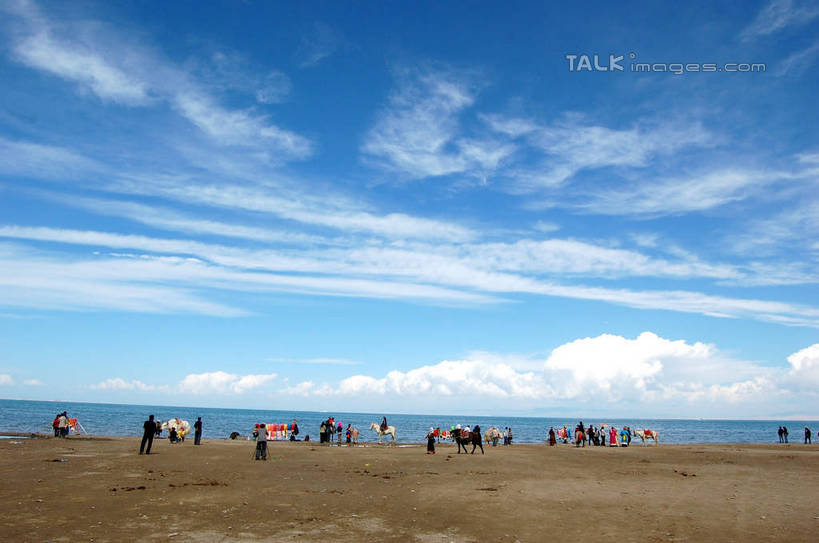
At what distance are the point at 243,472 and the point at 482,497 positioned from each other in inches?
431

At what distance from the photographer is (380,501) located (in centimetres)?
1678

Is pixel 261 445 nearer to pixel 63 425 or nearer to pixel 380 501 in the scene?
pixel 380 501

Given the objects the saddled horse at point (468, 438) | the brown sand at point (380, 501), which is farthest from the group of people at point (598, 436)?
the brown sand at point (380, 501)

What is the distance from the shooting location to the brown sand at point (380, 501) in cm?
1269

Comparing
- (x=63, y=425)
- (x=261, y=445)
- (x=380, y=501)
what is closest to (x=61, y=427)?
(x=63, y=425)

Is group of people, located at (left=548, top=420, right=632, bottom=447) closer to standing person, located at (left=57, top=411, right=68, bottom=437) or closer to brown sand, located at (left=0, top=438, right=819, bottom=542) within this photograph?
brown sand, located at (left=0, top=438, right=819, bottom=542)

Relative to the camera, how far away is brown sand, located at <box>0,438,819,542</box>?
12688 millimetres

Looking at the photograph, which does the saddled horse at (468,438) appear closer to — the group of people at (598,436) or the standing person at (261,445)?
the standing person at (261,445)

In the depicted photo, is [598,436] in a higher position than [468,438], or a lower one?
lower

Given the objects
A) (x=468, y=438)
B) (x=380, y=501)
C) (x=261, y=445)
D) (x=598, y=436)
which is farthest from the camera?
(x=598, y=436)

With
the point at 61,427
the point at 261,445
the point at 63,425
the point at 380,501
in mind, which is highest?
the point at 261,445

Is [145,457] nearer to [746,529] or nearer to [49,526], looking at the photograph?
[49,526]

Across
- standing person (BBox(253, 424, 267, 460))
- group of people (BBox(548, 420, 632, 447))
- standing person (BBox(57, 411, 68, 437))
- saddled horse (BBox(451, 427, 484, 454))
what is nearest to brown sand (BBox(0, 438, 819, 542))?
standing person (BBox(253, 424, 267, 460))

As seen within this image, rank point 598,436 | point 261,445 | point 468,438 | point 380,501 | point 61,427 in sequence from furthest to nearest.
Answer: point 598,436
point 61,427
point 468,438
point 261,445
point 380,501
